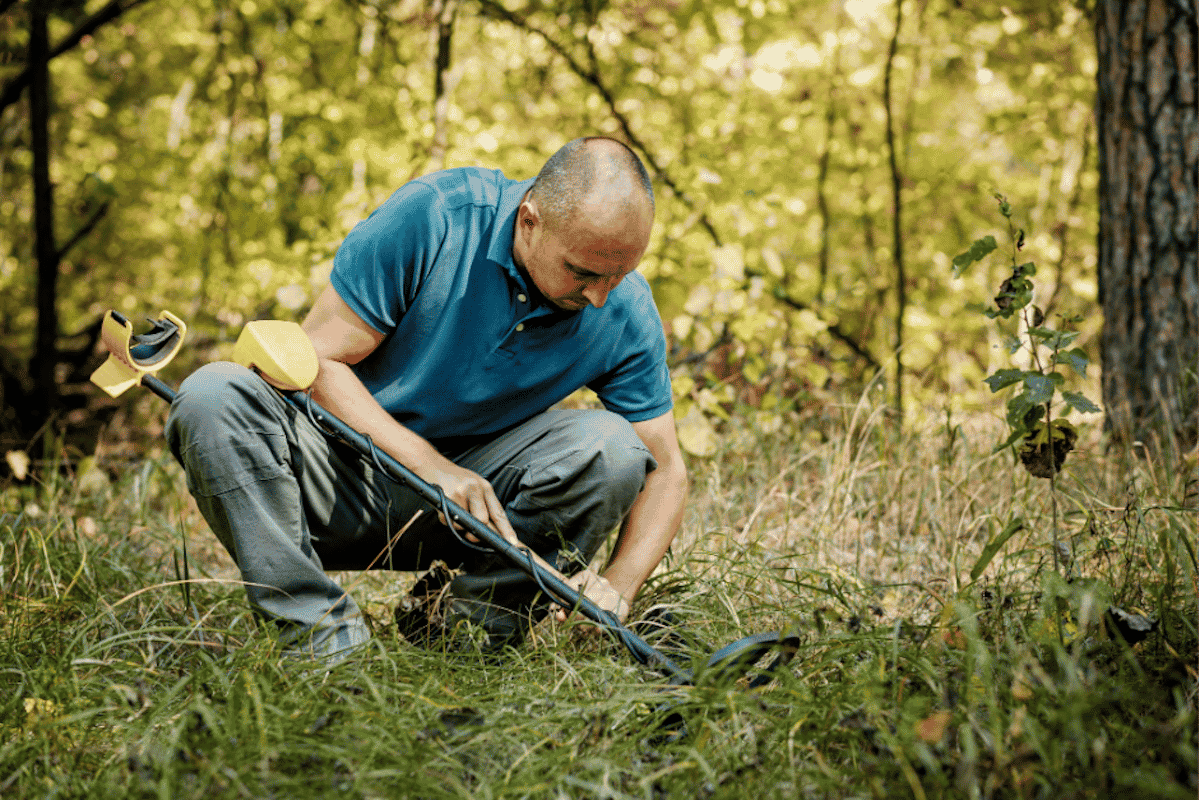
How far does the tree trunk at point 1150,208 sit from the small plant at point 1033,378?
1.36m

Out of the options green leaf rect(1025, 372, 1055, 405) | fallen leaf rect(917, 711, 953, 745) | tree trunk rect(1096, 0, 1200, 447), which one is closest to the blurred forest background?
tree trunk rect(1096, 0, 1200, 447)

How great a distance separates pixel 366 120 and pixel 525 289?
14.5 ft

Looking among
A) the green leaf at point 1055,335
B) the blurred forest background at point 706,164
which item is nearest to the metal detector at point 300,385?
the green leaf at point 1055,335

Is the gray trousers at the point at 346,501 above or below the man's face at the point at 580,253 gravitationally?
below

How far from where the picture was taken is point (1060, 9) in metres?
5.03

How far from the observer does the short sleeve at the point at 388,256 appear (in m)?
2.02

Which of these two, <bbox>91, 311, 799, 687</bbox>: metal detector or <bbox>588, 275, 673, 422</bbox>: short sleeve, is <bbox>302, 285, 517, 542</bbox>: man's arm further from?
<bbox>588, 275, 673, 422</bbox>: short sleeve

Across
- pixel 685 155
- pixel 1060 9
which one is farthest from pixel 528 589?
pixel 1060 9

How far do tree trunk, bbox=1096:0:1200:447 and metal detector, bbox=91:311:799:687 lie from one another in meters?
2.09

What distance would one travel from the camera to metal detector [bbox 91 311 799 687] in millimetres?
1863

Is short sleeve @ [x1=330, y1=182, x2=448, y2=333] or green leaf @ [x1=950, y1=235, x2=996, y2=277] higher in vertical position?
green leaf @ [x1=950, y1=235, x2=996, y2=277]

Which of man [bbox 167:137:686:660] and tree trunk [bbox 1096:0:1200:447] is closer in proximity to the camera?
man [bbox 167:137:686:660]

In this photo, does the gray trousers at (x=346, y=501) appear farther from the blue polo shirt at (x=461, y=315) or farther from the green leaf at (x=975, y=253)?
the green leaf at (x=975, y=253)

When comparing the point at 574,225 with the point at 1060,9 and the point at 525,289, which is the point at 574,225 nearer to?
the point at 525,289
